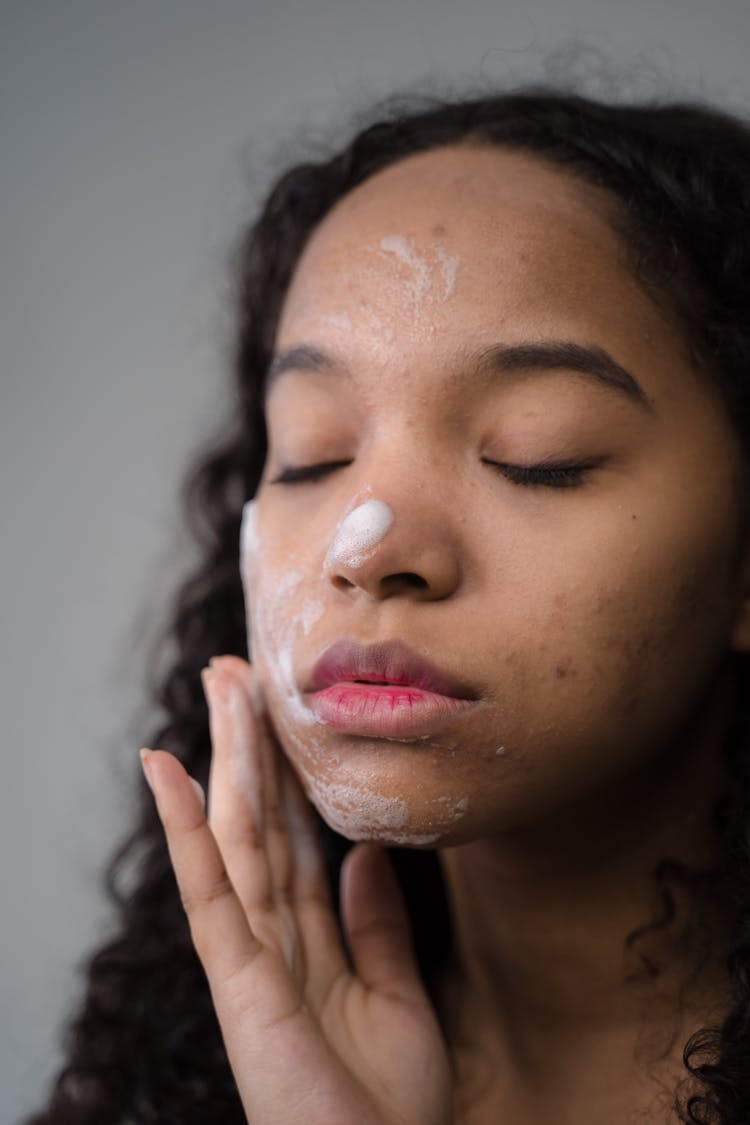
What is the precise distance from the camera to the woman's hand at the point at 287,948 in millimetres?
1018

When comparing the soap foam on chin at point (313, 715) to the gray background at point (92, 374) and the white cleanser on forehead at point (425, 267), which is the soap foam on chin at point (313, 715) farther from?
the gray background at point (92, 374)

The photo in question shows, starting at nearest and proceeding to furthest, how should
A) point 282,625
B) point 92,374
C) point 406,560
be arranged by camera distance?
point 406,560 → point 282,625 → point 92,374

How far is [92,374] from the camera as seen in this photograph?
71.9 inches

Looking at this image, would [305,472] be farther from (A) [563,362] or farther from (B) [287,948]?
(B) [287,948]

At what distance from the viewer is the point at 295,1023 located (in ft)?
3.39

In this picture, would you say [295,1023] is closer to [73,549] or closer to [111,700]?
[111,700]

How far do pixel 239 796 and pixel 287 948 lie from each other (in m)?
0.15

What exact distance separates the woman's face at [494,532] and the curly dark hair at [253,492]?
6cm

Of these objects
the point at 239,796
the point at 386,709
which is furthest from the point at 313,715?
the point at 239,796

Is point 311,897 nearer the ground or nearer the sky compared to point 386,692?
nearer the ground

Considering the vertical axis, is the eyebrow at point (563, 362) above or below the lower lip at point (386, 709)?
above

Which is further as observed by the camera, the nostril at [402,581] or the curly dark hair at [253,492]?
the curly dark hair at [253,492]

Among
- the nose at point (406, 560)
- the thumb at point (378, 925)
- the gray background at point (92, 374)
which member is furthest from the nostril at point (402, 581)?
the gray background at point (92, 374)

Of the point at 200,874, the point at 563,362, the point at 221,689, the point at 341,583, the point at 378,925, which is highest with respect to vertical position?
the point at 563,362
